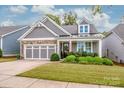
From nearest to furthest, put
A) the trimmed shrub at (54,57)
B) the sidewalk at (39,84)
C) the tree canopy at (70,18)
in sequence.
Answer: the sidewalk at (39,84) < the trimmed shrub at (54,57) < the tree canopy at (70,18)

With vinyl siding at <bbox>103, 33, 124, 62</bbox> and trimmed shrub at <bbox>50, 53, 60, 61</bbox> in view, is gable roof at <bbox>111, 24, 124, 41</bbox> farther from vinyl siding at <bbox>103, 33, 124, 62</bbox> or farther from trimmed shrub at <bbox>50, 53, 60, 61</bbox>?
trimmed shrub at <bbox>50, 53, 60, 61</bbox>

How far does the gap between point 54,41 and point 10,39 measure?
8311mm

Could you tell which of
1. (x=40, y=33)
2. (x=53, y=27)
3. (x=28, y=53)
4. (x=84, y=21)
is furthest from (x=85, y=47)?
(x=28, y=53)

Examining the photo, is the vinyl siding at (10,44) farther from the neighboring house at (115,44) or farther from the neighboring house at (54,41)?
the neighboring house at (115,44)

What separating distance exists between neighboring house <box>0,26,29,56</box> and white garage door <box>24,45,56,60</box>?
5.36m

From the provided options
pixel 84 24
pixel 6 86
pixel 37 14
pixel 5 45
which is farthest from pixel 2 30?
pixel 6 86

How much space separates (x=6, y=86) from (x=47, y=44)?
12.6 meters

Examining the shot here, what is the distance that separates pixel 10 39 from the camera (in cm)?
2588

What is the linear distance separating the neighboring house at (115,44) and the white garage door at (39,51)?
6.53 metres

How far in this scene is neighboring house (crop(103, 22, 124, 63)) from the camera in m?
20.2

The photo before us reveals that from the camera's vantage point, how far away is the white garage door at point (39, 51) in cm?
1995

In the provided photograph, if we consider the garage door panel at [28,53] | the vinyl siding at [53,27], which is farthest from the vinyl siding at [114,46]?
the garage door panel at [28,53]

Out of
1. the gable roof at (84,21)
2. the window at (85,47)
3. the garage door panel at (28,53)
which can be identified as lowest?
the garage door panel at (28,53)

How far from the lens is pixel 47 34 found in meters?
20.3
